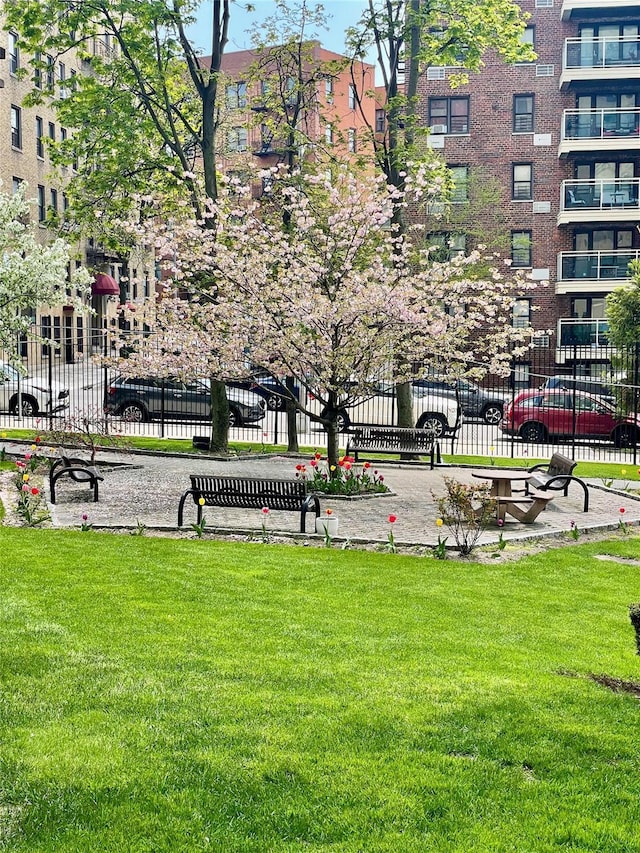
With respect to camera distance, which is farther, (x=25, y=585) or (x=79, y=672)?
(x=25, y=585)

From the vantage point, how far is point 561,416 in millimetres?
26656

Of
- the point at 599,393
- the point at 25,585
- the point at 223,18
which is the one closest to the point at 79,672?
the point at 25,585

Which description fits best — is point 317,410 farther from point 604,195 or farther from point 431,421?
point 604,195

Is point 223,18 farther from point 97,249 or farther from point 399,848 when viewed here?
point 97,249

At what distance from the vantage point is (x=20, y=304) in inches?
893

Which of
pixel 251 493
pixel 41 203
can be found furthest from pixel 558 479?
pixel 41 203

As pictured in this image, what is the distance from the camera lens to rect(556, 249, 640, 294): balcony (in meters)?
42.7

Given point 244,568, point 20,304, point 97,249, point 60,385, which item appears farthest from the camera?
point 97,249

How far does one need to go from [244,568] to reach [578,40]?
40.4 m

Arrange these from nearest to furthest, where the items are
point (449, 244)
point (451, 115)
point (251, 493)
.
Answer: point (251, 493) < point (449, 244) < point (451, 115)

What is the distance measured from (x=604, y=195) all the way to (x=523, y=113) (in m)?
5.57

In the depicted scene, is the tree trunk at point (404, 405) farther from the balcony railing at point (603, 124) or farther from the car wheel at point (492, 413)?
the balcony railing at point (603, 124)

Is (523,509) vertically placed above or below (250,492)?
below

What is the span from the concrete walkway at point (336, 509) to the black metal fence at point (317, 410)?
16.1 feet
